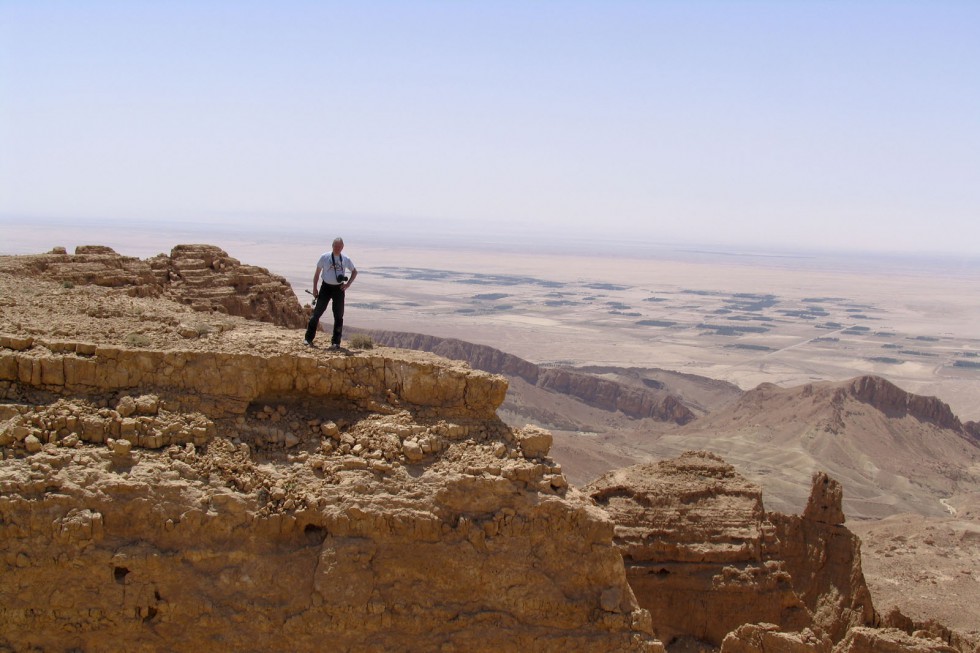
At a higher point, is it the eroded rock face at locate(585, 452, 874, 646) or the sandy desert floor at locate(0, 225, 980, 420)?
the eroded rock face at locate(585, 452, 874, 646)

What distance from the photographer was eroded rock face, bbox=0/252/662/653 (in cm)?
884

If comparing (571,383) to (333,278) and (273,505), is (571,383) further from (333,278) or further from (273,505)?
(273,505)

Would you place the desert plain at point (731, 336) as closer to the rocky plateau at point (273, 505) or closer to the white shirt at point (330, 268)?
the rocky plateau at point (273, 505)

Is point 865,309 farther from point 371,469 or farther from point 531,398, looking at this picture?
point 371,469

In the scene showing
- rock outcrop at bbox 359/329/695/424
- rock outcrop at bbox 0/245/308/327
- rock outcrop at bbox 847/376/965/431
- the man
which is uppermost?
the man

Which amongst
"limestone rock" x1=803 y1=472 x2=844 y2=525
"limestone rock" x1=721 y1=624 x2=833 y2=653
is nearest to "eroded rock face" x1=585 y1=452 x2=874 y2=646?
"limestone rock" x1=803 y1=472 x2=844 y2=525

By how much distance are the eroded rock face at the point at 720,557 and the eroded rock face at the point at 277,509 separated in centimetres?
680

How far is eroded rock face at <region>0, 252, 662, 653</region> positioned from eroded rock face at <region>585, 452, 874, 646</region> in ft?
22.3

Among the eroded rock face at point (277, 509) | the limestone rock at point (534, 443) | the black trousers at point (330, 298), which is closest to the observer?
the eroded rock face at point (277, 509)

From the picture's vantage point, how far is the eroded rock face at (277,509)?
8836mm

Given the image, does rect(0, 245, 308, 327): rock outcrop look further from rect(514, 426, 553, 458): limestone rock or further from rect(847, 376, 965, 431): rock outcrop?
rect(847, 376, 965, 431): rock outcrop

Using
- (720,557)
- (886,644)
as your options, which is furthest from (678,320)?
(886,644)

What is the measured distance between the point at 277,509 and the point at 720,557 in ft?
32.3

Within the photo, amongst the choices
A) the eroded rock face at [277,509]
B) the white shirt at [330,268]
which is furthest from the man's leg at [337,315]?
the eroded rock face at [277,509]
